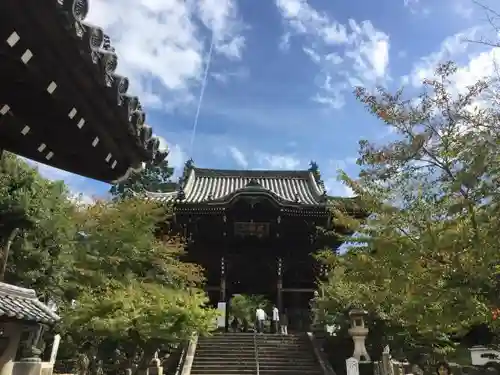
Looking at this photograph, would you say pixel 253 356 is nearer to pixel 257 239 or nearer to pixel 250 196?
pixel 257 239

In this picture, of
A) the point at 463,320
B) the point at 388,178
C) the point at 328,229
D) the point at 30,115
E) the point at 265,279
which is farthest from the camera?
the point at 265,279

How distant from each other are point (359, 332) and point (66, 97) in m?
13.4

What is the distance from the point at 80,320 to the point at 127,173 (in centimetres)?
892

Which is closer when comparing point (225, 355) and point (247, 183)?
point (225, 355)

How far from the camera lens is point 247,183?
85.4 ft

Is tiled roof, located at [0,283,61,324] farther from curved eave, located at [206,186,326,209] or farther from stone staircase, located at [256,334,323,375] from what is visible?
curved eave, located at [206,186,326,209]

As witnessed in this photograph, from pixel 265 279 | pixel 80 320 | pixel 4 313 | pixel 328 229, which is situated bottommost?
pixel 4 313

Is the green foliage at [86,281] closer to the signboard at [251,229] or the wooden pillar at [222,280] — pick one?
the wooden pillar at [222,280]

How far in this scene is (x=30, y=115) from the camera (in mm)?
4164

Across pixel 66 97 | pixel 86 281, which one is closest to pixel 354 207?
pixel 66 97

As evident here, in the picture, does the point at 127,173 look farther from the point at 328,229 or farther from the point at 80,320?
the point at 328,229

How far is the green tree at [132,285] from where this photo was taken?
40.1 feet

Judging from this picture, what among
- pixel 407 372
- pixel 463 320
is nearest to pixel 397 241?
pixel 463 320

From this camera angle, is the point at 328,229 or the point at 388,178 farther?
the point at 328,229
